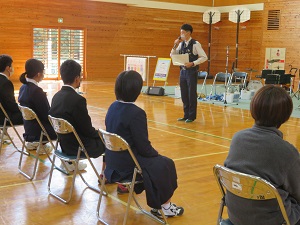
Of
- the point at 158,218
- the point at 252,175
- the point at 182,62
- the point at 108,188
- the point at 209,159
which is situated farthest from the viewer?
the point at 182,62

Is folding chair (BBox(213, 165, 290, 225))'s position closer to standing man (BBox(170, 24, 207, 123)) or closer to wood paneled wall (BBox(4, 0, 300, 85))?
standing man (BBox(170, 24, 207, 123))

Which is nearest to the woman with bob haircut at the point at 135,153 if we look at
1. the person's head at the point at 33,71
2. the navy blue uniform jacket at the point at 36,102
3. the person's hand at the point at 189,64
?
the navy blue uniform jacket at the point at 36,102

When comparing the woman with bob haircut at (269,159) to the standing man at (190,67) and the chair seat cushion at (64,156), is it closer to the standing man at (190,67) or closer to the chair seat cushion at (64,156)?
the chair seat cushion at (64,156)

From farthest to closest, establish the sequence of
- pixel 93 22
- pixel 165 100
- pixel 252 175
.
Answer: pixel 93 22 < pixel 165 100 < pixel 252 175

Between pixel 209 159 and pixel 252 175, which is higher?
pixel 252 175

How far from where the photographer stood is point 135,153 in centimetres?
294

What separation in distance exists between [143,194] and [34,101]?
1.58 m

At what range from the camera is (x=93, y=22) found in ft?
51.5

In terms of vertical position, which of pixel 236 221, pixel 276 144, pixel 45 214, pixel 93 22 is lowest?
pixel 45 214

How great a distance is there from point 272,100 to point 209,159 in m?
2.97

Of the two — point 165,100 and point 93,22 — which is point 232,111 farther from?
point 93,22

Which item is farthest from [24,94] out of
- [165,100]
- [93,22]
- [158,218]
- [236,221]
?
[93,22]

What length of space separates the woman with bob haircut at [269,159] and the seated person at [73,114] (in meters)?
1.74

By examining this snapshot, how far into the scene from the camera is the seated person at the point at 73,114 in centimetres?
350
